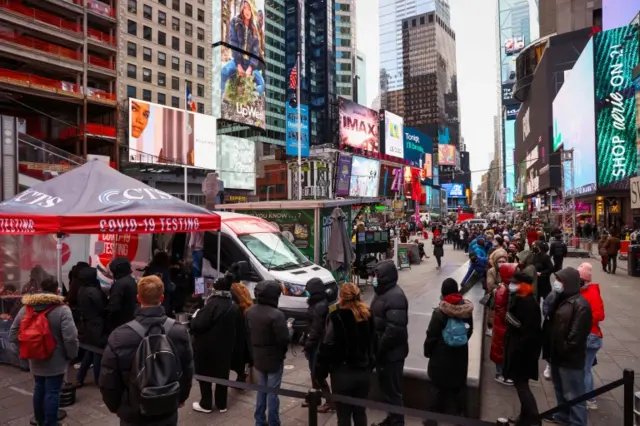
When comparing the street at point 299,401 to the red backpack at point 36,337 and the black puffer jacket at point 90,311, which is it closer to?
the black puffer jacket at point 90,311

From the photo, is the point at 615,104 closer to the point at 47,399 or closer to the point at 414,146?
the point at 47,399

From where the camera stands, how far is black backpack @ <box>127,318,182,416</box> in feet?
10.3

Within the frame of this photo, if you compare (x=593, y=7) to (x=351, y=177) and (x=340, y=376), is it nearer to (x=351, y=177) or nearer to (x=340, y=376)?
(x=351, y=177)

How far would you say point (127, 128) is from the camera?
45.5 metres

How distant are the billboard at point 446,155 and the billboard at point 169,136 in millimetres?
122467

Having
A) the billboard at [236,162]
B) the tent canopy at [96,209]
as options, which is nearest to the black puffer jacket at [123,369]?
the tent canopy at [96,209]

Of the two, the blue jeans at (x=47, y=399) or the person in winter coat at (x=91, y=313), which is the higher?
the person in winter coat at (x=91, y=313)

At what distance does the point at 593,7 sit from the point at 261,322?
276 feet

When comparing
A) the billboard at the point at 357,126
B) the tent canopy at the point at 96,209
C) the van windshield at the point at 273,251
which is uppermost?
the billboard at the point at 357,126

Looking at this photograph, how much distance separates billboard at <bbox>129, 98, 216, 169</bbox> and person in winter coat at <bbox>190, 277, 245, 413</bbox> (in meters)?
40.9

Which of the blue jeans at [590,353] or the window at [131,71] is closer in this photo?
the blue jeans at [590,353]

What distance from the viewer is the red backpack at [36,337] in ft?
14.9

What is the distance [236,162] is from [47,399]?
54.4m

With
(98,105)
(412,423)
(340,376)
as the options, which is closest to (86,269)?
(340,376)
